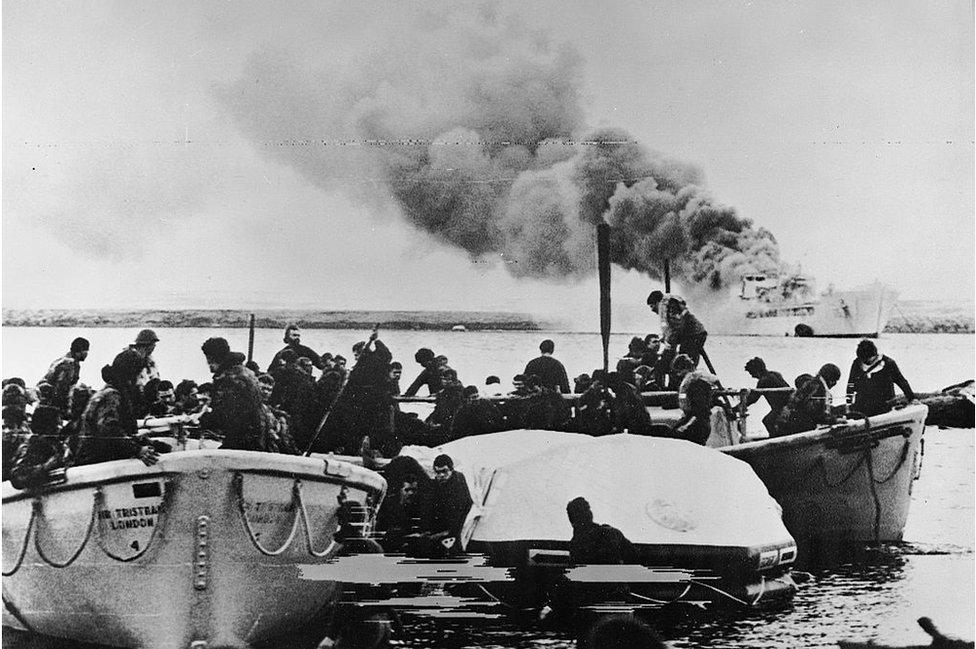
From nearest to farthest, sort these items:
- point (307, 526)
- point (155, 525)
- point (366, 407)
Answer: point (155, 525) → point (307, 526) → point (366, 407)

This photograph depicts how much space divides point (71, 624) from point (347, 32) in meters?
2.82

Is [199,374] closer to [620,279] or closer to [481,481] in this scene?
[481,481]

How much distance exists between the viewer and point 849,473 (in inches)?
177

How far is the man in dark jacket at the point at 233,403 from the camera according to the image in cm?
425

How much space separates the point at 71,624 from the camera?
4.09 meters

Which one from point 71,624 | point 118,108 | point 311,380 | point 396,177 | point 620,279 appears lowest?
point 71,624

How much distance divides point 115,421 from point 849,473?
3279 mm

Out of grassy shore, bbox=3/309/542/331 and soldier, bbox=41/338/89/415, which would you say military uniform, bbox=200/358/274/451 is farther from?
soldier, bbox=41/338/89/415

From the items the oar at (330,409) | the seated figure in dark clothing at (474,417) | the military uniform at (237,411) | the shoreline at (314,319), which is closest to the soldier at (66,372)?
the shoreline at (314,319)

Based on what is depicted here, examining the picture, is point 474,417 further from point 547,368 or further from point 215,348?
point 215,348

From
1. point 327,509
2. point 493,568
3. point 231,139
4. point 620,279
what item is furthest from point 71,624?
point 620,279

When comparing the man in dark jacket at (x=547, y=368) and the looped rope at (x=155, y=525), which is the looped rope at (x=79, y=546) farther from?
the man in dark jacket at (x=547, y=368)

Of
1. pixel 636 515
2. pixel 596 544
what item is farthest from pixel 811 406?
pixel 596 544

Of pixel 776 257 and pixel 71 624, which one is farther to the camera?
pixel 776 257
